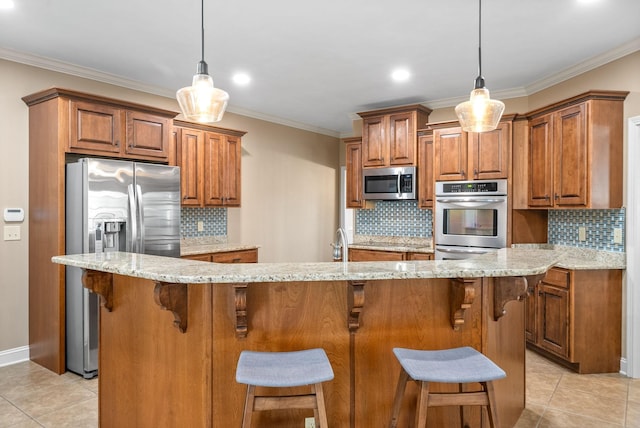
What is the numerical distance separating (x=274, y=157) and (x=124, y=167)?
2765mm

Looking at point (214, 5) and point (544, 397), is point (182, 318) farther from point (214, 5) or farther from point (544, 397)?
point (544, 397)

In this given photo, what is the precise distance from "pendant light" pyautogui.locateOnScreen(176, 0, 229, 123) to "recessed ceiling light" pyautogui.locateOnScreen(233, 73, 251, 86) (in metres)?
1.98

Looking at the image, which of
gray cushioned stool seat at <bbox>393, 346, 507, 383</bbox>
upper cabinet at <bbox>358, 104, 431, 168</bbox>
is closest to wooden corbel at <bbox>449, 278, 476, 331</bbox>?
gray cushioned stool seat at <bbox>393, 346, 507, 383</bbox>

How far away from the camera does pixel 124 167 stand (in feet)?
11.9

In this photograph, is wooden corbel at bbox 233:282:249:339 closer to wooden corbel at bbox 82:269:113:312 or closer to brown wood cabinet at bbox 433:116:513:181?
wooden corbel at bbox 82:269:113:312

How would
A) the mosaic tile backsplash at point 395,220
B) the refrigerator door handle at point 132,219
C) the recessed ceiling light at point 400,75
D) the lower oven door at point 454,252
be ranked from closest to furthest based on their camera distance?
the refrigerator door handle at point 132,219 → the recessed ceiling light at point 400,75 → the lower oven door at point 454,252 → the mosaic tile backsplash at point 395,220

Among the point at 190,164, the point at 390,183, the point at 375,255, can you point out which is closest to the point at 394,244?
the point at 375,255

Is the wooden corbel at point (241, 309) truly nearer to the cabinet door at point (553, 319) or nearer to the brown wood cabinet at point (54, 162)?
the brown wood cabinet at point (54, 162)

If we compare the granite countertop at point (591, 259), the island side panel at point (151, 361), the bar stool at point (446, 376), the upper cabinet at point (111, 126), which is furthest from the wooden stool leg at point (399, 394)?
the upper cabinet at point (111, 126)

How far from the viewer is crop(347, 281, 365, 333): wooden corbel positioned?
6.20ft

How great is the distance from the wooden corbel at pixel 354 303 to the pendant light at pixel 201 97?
120 cm

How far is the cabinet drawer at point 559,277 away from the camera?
3531 millimetres

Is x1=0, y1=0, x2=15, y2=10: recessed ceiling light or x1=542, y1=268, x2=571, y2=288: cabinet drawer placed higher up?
x1=0, y1=0, x2=15, y2=10: recessed ceiling light

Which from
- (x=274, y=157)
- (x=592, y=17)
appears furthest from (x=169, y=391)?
(x=274, y=157)
